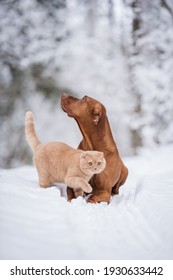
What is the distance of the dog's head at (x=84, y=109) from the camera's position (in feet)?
2.92

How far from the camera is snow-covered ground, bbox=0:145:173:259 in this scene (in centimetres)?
60

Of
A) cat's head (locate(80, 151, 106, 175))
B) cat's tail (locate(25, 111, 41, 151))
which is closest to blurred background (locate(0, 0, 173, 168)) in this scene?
cat's tail (locate(25, 111, 41, 151))

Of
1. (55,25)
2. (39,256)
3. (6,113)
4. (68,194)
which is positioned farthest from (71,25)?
(39,256)

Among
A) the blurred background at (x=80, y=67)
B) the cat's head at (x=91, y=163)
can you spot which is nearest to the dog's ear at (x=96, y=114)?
the cat's head at (x=91, y=163)

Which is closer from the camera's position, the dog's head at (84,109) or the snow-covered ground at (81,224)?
the snow-covered ground at (81,224)

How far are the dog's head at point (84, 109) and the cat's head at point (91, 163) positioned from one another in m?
0.11

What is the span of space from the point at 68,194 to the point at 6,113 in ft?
2.68

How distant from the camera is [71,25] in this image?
1.55 metres

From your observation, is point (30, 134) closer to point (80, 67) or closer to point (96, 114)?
point (96, 114)

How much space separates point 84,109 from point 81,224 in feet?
0.97

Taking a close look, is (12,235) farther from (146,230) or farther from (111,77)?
(111,77)

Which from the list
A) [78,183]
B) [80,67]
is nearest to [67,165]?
[78,183]

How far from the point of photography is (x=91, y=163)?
812mm

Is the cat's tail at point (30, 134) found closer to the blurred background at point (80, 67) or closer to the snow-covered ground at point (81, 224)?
the snow-covered ground at point (81, 224)
